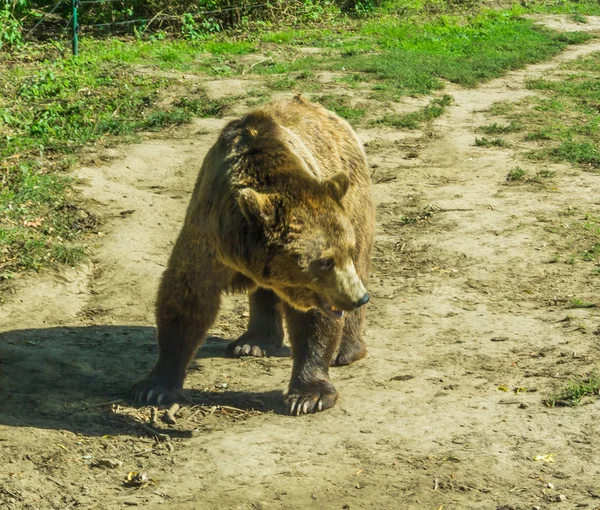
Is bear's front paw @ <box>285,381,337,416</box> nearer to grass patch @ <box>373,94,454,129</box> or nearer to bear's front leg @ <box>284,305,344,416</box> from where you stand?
bear's front leg @ <box>284,305,344,416</box>

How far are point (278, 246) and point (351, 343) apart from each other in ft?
5.03

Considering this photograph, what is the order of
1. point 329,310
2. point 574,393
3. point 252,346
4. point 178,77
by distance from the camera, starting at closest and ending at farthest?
1. point 329,310
2. point 574,393
3. point 252,346
4. point 178,77

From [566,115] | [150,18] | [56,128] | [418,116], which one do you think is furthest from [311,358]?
[150,18]

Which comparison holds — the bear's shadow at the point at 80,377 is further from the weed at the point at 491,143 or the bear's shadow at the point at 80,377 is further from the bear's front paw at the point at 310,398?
the weed at the point at 491,143

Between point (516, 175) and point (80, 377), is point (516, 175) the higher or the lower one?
the higher one

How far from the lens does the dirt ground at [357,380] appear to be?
177 inches

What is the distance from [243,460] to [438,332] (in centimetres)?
225

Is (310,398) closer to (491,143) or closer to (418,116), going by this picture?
(491,143)

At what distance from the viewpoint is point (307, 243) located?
4.75m

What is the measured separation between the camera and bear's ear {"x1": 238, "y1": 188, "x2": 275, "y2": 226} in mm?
4570

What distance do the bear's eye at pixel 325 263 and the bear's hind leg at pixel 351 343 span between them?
127 centimetres

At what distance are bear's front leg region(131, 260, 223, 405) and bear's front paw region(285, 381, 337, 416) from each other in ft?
2.05

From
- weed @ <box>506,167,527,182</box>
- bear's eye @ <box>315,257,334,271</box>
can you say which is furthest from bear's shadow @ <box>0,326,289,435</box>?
weed @ <box>506,167,527,182</box>

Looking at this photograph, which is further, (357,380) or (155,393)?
(357,380)
